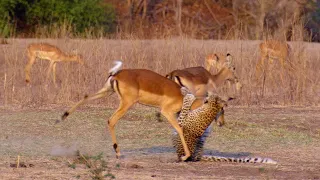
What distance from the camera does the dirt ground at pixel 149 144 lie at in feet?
25.0

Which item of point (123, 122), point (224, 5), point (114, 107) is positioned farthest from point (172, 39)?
point (224, 5)

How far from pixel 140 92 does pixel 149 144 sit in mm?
1360

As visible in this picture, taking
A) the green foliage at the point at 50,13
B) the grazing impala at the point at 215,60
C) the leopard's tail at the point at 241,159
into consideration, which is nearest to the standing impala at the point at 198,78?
the grazing impala at the point at 215,60

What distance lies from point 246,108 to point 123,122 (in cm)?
282

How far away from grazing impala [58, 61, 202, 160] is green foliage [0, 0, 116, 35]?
17.2 m

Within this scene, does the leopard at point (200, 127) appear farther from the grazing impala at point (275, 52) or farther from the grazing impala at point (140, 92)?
the grazing impala at point (275, 52)

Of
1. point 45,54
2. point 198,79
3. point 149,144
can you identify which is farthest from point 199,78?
point 45,54

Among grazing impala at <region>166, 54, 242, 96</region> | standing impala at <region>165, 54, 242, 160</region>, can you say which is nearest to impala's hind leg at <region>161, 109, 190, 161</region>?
standing impala at <region>165, 54, 242, 160</region>

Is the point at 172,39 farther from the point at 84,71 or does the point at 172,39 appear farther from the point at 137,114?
the point at 137,114

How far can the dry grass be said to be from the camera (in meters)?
14.1

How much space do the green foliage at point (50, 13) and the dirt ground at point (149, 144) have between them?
13.5 m

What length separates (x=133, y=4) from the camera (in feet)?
112

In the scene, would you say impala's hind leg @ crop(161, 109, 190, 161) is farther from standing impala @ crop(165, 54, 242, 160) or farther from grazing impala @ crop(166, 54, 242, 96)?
grazing impala @ crop(166, 54, 242, 96)

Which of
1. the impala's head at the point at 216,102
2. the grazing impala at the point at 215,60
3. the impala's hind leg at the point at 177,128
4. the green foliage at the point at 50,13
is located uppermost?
the green foliage at the point at 50,13
